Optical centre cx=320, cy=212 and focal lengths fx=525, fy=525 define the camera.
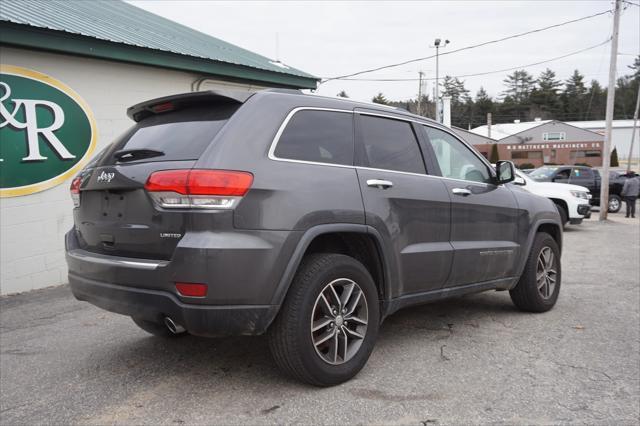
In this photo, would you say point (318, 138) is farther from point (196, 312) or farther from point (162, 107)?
point (196, 312)

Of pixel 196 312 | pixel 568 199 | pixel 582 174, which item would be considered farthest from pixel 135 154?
pixel 582 174

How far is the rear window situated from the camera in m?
3.07

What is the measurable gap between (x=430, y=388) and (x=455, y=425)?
489 millimetres

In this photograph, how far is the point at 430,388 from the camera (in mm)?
3361

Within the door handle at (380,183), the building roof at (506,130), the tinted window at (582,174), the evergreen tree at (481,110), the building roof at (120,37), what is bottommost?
the tinted window at (582,174)

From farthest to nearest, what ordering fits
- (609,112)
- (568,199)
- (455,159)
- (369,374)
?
1. (609,112)
2. (568,199)
3. (455,159)
4. (369,374)

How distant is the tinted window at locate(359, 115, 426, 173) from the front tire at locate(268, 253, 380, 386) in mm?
830

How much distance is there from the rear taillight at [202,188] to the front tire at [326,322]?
660 mm

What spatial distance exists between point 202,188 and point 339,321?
123cm

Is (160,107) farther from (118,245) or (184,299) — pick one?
(184,299)

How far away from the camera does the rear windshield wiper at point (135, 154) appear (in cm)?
319

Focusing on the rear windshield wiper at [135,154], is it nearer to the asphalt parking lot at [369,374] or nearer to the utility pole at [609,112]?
the asphalt parking lot at [369,374]

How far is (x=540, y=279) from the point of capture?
5273mm

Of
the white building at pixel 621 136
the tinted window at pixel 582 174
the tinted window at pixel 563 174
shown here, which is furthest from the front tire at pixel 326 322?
the white building at pixel 621 136
